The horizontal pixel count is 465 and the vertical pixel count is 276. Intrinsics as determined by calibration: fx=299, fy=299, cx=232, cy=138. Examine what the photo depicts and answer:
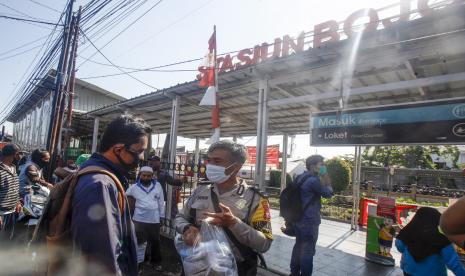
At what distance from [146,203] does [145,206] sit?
0.05 metres

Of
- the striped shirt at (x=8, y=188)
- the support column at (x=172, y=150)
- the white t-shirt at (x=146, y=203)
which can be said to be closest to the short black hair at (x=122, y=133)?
the white t-shirt at (x=146, y=203)

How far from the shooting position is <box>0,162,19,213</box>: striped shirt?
430 centimetres

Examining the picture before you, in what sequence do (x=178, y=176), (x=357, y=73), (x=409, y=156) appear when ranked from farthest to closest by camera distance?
(x=409, y=156), (x=178, y=176), (x=357, y=73)

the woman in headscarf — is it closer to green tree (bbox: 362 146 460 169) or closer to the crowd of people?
the crowd of people

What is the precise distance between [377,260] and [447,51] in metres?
3.81

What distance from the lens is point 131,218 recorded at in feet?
7.13

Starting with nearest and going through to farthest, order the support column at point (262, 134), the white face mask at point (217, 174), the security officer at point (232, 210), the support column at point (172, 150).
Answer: the security officer at point (232, 210) < the white face mask at point (217, 174) < the support column at point (262, 134) < the support column at point (172, 150)

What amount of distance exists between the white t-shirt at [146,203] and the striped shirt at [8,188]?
5.30ft

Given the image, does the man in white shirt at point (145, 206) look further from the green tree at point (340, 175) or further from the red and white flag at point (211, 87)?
the green tree at point (340, 175)

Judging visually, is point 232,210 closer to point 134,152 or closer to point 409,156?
point 134,152

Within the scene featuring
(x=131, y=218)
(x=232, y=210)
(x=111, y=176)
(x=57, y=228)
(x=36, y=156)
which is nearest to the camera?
(x=57, y=228)

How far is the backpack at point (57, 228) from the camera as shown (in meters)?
1.36

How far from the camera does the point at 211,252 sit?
1.95 meters

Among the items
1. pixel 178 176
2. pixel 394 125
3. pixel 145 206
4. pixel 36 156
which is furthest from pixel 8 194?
pixel 394 125
